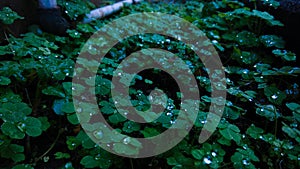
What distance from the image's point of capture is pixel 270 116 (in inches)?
61.6

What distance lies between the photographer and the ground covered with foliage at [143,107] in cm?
131

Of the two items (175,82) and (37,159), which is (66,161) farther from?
(175,82)

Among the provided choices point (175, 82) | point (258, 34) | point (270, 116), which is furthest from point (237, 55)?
point (270, 116)

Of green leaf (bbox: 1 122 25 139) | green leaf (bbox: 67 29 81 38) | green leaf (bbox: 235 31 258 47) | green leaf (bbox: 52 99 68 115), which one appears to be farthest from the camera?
green leaf (bbox: 235 31 258 47)

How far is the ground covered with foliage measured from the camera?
131cm

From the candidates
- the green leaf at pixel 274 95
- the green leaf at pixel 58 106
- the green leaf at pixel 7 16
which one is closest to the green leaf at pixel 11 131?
the green leaf at pixel 58 106

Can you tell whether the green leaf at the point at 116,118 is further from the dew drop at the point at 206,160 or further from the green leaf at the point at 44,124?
the dew drop at the point at 206,160

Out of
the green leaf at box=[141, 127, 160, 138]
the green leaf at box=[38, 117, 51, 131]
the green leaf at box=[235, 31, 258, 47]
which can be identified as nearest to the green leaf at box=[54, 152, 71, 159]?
the green leaf at box=[38, 117, 51, 131]

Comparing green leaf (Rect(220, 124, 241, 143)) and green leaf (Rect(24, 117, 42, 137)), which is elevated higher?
green leaf (Rect(220, 124, 241, 143))

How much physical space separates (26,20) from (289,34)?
2188 millimetres

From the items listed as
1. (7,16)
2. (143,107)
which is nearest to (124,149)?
(143,107)

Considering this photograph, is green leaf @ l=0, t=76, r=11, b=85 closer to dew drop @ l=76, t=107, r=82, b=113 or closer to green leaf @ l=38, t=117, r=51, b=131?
green leaf @ l=38, t=117, r=51, b=131

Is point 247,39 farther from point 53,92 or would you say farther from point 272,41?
point 53,92

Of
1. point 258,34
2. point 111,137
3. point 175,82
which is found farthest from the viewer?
point 258,34
